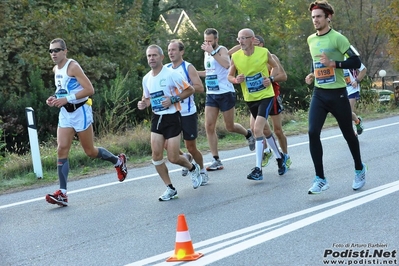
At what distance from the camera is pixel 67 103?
32.2 ft

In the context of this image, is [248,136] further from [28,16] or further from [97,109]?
[28,16]

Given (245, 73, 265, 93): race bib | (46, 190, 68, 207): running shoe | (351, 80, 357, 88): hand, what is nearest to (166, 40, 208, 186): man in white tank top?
(245, 73, 265, 93): race bib

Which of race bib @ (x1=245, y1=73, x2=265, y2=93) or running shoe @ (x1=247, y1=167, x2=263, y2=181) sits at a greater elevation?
race bib @ (x1=245, y1=73, x2=265, y2=93)

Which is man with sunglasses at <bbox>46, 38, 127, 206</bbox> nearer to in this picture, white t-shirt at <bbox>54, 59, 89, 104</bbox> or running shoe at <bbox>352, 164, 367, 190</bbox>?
white t-shirt at <bbox>54, 59, 89, 104</bbox>

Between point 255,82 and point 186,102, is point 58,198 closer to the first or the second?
point 186,102

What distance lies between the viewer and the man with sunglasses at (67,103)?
9.73m

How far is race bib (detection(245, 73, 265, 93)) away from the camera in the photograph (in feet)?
35.2

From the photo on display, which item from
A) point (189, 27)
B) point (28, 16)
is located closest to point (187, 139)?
point (28, 16)

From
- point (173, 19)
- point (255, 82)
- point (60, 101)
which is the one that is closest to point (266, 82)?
point (255, 82)

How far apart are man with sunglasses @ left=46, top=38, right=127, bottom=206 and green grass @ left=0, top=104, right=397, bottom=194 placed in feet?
6.60

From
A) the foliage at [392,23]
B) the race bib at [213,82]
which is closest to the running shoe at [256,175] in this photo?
the race bib at [213,82]

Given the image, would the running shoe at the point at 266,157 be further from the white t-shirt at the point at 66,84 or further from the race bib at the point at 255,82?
the white t-shirt at the point at 66,84

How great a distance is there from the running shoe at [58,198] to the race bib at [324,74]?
3.37 meters

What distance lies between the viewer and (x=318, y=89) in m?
9.11
